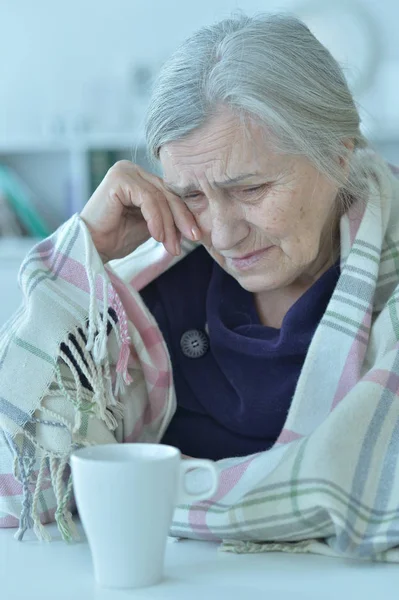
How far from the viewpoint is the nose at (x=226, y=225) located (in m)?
1.21

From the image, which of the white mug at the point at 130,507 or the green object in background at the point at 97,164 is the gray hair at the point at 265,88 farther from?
the green object in background at the point at 97,164

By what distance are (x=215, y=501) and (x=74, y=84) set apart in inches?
112

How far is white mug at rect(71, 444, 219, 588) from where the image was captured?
0.76 meters

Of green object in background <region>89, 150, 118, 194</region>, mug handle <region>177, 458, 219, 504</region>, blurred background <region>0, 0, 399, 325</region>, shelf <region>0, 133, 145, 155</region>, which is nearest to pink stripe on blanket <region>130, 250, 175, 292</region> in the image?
mug handle <region>177, 458, 219, 504</region>

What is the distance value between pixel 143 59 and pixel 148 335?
2430 mm

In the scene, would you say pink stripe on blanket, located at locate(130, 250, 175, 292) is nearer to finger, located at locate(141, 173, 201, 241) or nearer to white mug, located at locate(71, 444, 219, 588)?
finger, located at locate(141, 173, 201, 241)

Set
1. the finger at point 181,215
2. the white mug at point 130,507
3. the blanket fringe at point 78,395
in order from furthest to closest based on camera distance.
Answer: the finger at point 181,215
the blanket fringe at point 78,395
the white mug at point 130,507

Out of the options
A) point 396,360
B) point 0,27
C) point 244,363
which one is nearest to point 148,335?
point 244,363

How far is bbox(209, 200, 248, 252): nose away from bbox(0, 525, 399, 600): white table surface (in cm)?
41

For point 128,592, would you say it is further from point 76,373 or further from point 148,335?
point 148,335

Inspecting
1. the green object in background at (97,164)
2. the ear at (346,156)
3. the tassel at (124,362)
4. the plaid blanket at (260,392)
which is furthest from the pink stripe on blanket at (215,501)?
the green object in background at (97,164)

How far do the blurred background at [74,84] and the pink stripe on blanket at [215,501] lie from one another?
2.40 metres

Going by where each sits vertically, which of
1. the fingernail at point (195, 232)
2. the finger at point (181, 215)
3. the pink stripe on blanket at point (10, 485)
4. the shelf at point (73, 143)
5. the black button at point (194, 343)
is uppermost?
the finger at point (181, 215)

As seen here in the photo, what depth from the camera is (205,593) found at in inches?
31.5
